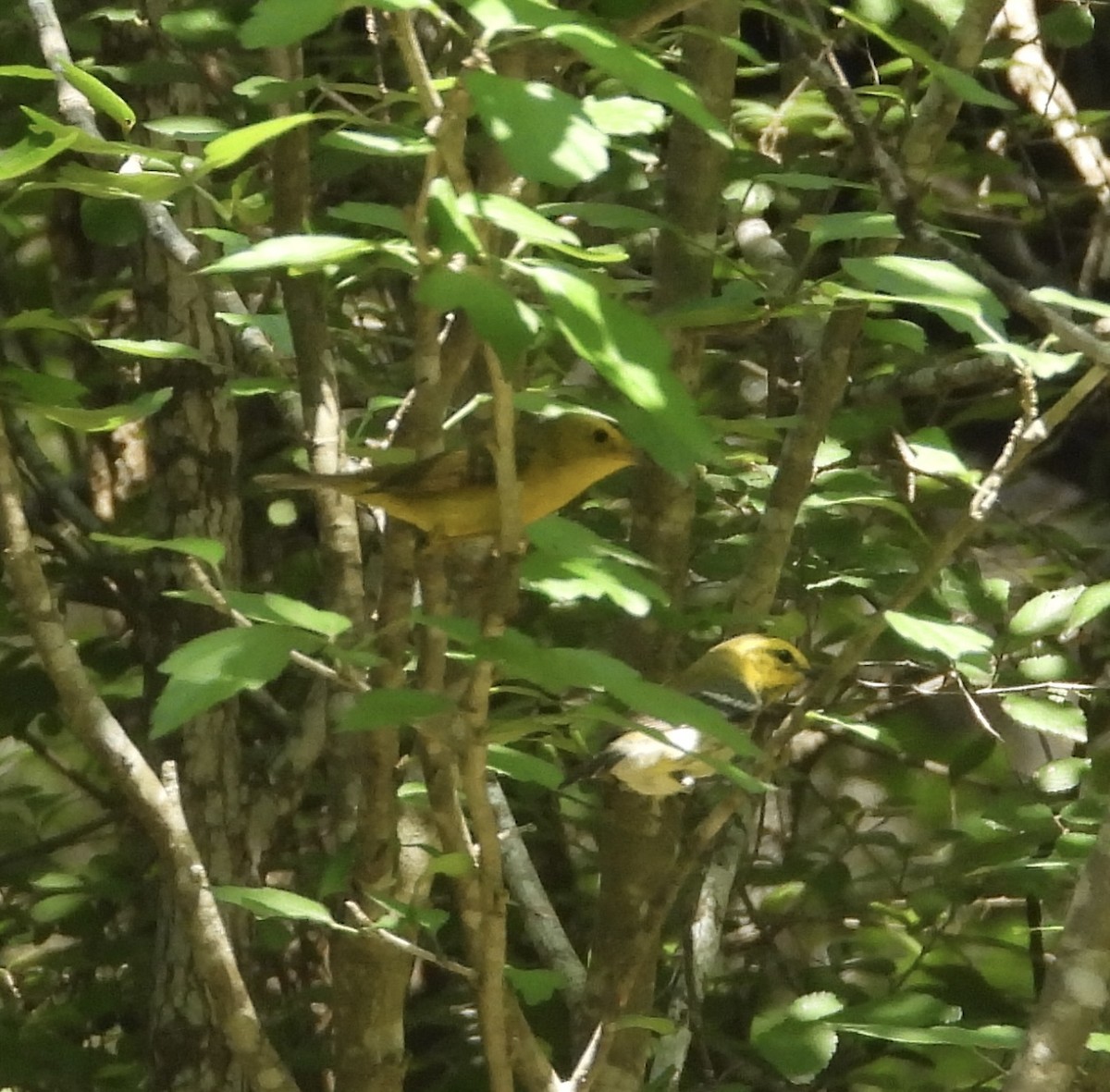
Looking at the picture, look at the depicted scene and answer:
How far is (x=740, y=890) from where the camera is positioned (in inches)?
69.3

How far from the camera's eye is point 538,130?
1.64 ft

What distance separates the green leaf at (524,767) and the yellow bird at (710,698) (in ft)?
1.07

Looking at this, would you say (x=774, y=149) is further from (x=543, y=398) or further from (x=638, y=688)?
(x=638, y=688)

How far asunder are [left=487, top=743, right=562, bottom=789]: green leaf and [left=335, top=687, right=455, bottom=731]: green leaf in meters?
0.23

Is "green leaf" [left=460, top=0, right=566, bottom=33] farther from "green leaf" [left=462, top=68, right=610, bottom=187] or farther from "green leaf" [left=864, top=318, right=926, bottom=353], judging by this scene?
"green leaf" [left=864, top=318, right=926, bottom=353]

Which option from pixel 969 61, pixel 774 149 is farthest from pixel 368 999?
pixel 774 149

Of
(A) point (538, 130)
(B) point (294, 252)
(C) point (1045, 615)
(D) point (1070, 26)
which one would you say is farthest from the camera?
(D) point (1070, 26)

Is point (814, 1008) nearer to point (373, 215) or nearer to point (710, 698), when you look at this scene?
point (710, 698)

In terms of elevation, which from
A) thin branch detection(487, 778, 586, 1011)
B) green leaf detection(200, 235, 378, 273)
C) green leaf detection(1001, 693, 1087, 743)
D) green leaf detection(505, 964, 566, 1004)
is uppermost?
green leaf detection(200, 235, 378, 273)

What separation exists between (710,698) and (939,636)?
53 cm

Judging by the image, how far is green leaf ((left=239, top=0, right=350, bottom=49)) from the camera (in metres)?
0.53

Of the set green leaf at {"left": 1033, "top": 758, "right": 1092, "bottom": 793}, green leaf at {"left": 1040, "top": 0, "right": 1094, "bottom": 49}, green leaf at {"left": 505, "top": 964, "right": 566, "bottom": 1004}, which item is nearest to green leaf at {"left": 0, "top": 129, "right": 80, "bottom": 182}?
green leaf at {"left": 505, "top": 964, "right": 566, "bottom": 1004}

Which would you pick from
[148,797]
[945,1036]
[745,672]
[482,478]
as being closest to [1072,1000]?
[945,1036]

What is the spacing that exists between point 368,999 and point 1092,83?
2.36m
